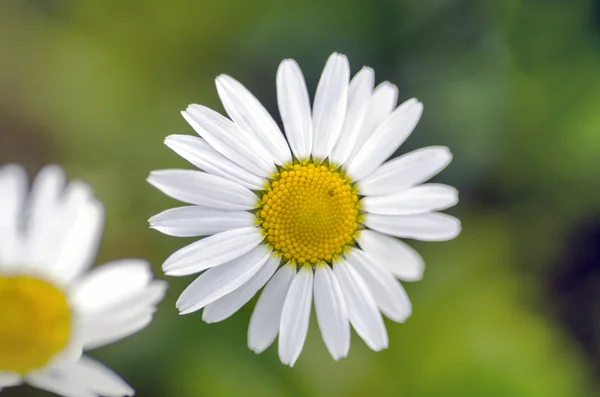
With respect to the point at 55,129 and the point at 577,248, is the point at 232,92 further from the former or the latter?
the point at 577,248

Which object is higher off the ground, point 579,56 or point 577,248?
point 579,56

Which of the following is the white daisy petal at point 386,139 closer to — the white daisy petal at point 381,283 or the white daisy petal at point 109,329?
the white daisy petal at point 381,283

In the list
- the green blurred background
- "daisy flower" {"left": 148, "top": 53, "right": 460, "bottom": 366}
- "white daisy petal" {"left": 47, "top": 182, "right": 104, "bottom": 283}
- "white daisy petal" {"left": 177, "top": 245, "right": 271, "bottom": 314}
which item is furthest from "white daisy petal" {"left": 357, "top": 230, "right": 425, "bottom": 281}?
"white daisy petal" {"left": 47, "top": 182, "right": 104, "bottom": 283}

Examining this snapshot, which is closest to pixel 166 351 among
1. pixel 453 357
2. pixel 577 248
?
pixel 453 357

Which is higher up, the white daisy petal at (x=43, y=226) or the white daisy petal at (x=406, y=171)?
the white daisy petal at (x=406, y=171)

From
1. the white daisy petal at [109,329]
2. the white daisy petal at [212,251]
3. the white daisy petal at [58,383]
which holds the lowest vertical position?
the white daisy petal at [58,383]

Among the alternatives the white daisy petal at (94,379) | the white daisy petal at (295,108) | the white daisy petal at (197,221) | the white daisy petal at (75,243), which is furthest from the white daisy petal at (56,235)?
the white daisy petal at (295,108)

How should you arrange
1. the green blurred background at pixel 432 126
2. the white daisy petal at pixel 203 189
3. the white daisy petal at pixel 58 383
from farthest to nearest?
the green blurred background at pixel 432 126, the white daisy petal at pixel 58 383, the white daisy petal at pixel 203 189
